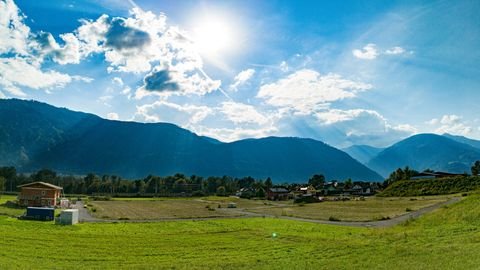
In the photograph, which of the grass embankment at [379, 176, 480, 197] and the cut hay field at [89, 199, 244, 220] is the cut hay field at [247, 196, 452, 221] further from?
the grass embankment at [379, 176, 480, 197]

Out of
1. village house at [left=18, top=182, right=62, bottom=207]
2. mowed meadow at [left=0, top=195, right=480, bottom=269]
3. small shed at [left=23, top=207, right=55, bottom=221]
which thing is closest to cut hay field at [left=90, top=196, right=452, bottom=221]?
village house at [left=18, top=182, right=62, bottom=207]

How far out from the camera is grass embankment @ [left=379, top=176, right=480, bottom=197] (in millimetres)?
102562

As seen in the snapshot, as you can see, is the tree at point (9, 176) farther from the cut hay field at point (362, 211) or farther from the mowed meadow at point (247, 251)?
the mowed meadow at point (247, 251)

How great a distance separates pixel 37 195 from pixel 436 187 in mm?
106682

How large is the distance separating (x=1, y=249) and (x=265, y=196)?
14234 cm

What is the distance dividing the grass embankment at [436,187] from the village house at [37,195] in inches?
3809

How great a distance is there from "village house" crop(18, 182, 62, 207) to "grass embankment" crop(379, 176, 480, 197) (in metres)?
96.8

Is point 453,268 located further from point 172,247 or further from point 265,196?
point 265,196

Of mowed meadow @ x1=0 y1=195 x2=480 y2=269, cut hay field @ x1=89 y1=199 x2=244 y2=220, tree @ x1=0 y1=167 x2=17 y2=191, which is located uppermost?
tree @ x1=0 y1=167 x2=17 y2=191

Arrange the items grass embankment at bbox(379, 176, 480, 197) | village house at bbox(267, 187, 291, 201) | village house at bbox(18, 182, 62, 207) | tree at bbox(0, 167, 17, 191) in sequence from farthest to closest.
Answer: tree at bbox(0, 167, 17, 191), village house at bbox(267, 187, 291, 201), grass embankment at bbox(379, 176, 480, 197), village house at bbox(18, 182, 62, 207)

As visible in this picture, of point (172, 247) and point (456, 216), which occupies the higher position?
point (456, 216)

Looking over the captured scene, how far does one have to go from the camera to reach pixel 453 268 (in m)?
17.3

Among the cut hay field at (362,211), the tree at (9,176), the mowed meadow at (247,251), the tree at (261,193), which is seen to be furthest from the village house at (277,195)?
the tree at (9,176)

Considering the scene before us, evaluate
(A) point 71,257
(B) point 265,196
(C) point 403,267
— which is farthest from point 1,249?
(B) point 265,196
